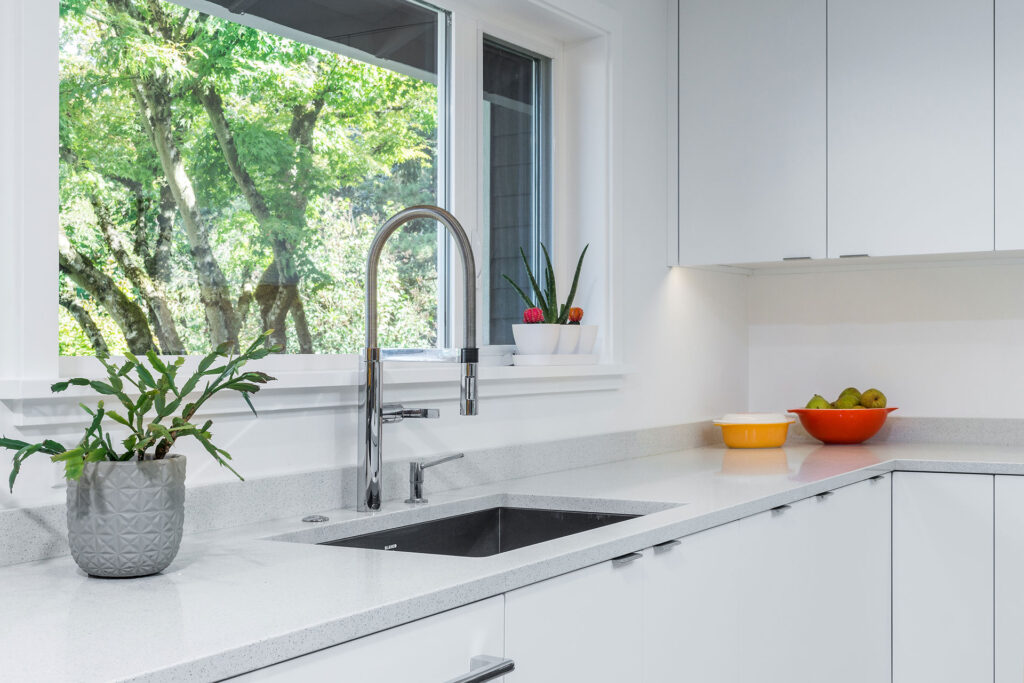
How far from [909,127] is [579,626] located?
6.71 feet

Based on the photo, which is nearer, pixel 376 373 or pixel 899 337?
pixel 376 373

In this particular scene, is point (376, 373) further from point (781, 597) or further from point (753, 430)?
point (753, 430)

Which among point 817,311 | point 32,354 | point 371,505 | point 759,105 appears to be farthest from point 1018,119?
point 32,354

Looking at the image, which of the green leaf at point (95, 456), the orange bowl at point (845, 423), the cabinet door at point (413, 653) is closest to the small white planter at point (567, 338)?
the orange bowl at point (845, 423)

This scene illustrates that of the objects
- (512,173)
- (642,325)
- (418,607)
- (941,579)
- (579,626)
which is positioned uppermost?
(512,173)

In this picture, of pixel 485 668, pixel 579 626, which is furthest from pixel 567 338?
pixel 485 668

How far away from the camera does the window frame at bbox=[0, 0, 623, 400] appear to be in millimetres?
1529

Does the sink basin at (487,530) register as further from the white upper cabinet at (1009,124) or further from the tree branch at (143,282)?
the white upper cabinet at (1009,124)

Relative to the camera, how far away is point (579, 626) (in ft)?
5.21

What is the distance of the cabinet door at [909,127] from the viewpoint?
296cm

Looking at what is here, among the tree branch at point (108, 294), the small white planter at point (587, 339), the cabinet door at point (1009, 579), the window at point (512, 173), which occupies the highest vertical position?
the window at point (512, 173)

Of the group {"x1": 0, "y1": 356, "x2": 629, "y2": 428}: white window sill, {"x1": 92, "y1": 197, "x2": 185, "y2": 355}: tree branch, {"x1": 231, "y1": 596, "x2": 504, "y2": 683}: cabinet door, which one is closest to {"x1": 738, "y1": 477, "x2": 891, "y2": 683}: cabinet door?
{"x1": 0, "y1": 356, "x2": 629, "y2": 428}: white window sill

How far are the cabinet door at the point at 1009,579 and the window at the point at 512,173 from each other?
4.47 feet

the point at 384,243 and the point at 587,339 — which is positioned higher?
the point at 384,243
